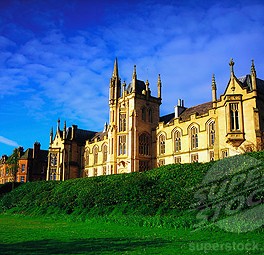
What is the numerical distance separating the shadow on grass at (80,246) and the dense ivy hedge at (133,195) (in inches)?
200

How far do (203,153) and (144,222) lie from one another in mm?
25682

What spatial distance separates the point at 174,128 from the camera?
4656 centimetres

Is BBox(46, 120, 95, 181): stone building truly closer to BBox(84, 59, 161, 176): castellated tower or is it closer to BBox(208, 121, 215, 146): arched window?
BBox(84, 59, 161, 176): castellated tower

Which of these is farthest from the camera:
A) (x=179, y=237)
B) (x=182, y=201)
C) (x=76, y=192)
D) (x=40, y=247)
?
(x=76, y=192)

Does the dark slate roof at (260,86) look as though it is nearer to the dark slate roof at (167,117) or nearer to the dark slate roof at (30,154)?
the dark slate roof at (167,117)

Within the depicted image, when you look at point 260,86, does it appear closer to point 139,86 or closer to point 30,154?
point 139,86

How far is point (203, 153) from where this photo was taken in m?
41.7

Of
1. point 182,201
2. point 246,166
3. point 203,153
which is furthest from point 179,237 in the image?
point 203,153

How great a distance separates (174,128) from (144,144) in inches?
217

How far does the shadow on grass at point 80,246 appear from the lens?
10.2 m

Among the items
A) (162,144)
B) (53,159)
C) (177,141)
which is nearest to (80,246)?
(177,141)

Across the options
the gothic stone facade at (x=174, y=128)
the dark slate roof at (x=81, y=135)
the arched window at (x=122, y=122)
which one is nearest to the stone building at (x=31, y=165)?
the dark slate roof at (x=81, y=135)

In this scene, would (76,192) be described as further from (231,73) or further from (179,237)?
(231,73)

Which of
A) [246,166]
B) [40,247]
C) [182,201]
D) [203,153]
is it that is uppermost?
[203,153]
